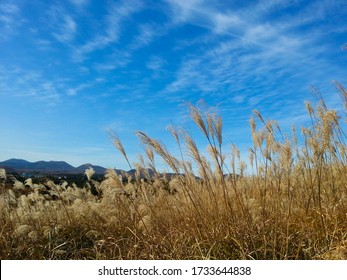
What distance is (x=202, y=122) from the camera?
384 cm

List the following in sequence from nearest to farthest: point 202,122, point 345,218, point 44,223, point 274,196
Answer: point 202,122
point 345,218
point 274,196
point 44,223

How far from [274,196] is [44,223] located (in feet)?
11.2

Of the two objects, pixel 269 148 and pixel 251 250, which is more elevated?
pixel 269 148

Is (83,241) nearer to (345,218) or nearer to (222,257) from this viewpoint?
(222,257)

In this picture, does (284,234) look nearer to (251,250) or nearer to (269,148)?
(251,250)

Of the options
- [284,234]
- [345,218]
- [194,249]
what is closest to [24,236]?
[194,249]

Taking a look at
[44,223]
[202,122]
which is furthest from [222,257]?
[44,223]

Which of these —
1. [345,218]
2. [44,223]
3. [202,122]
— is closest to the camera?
[202,122]

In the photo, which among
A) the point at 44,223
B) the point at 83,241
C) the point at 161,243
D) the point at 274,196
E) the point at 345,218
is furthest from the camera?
the point at 44,223

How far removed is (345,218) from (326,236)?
0.58 meters

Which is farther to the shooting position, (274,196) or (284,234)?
(274,196)

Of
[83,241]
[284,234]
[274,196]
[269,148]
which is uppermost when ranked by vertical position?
[269,148]

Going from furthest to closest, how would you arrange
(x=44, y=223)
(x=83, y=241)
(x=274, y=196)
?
(x=44, y=223) < (x=83, y=241) < (x=274, y=196)

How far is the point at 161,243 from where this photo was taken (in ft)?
13.6
